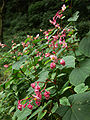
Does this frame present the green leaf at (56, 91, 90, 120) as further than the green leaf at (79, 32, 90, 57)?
No

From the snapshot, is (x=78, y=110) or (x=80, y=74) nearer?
(x=78, y=110)

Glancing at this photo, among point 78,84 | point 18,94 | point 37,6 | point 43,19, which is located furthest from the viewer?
point 37,6

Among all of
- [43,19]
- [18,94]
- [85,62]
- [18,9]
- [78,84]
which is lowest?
[18,94]

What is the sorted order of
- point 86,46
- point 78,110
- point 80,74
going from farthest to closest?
point 80,74 → point 86,46 → point 78,110

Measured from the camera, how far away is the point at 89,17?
6.59m

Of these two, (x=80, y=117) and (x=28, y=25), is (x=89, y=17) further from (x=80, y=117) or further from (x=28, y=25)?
(x=80, y=117)

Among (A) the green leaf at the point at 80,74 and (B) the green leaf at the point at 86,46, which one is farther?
(A) the green leaf at the point at 80,74

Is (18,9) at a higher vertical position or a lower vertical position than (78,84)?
higher

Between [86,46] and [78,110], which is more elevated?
[86,46]

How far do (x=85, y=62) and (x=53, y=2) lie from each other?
7563mm

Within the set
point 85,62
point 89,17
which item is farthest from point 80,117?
point 89,17

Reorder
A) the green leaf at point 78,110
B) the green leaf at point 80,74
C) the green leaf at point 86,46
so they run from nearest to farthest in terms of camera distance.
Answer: the green leaf at point 78,110, the green leaf at point 86,46, the green leaf at point 80,74

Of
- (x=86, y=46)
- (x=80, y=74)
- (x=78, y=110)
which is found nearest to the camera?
(x=78, y=110)

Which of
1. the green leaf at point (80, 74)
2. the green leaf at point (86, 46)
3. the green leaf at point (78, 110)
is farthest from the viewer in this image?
the green leaf at point (80, 74)
